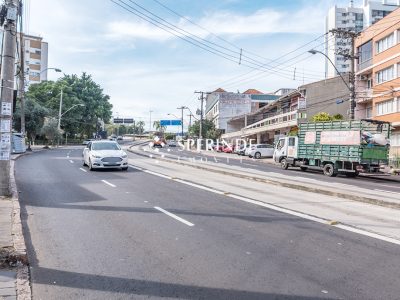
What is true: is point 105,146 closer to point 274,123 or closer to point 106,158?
point 106,158

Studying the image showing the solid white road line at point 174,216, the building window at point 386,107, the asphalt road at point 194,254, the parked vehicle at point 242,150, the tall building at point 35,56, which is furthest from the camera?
the tall building at point 35,56

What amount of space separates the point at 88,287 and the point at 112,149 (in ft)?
56.2

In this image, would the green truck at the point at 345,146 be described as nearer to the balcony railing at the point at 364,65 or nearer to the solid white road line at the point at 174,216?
the balcony railing at the point at 364,65

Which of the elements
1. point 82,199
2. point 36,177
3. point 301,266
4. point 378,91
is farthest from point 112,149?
point 378,91

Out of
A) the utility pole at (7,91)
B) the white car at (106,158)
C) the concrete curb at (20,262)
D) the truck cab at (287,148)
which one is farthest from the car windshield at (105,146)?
the concrete curb at (20,262)

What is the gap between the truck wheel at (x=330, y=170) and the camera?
25.3 m

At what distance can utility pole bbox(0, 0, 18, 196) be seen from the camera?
10914mm

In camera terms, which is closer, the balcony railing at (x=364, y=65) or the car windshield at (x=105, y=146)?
the car windshield at (x=105, y=146)

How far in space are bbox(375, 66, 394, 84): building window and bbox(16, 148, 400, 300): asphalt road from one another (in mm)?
28798

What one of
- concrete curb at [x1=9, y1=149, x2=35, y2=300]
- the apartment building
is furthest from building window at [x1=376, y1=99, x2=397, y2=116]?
concrete curb at [x1=9, y1=149, x2=35, y2=300]

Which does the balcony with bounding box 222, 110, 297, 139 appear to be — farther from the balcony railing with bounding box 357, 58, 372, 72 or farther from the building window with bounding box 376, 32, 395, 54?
the building window with bounding box 376, 32, 395, 54

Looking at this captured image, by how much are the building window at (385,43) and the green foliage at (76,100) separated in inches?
2120

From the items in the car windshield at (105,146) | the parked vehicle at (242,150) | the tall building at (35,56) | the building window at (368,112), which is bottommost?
the parked vehicle at (242,150)

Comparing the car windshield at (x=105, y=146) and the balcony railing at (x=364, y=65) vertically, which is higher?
the balcony railing at (x=364, y=65)
